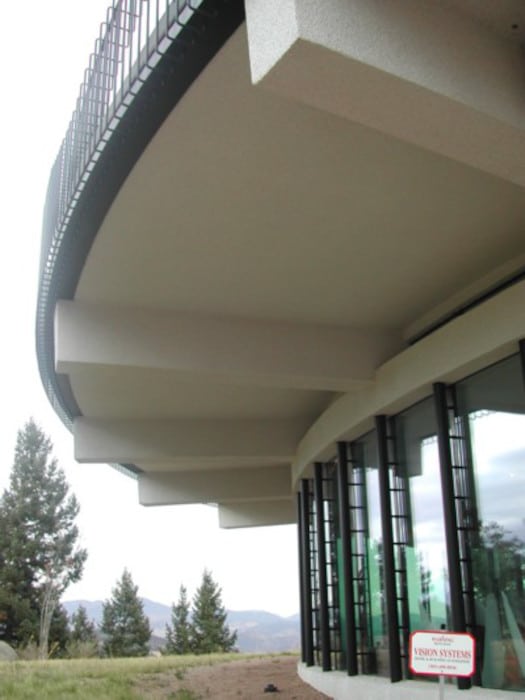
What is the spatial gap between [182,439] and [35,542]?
4128 cm

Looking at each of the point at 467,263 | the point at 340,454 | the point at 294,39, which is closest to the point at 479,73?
the point at 294,39

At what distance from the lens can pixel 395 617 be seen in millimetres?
12461

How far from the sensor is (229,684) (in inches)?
672

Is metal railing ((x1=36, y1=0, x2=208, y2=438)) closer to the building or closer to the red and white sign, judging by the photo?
the building

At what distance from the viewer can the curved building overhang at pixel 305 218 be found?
212 inches

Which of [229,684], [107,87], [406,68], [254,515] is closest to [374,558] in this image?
[229,684]

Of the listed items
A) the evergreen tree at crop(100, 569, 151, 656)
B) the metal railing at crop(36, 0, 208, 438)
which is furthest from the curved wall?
the evergreen tree at crop(100, 569, 151, 656)

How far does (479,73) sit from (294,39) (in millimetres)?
1525

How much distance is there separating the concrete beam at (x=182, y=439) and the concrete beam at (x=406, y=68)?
13.6 metres

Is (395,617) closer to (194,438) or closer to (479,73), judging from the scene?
(194,438)

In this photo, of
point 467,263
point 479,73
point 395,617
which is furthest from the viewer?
point 395,617

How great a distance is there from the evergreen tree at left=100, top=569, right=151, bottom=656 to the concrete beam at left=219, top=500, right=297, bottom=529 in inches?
1200

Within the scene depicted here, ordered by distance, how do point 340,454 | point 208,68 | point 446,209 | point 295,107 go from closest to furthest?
point 208,68
point 295,107
point 446,209
point 340,454

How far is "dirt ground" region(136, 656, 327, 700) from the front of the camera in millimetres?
14969
